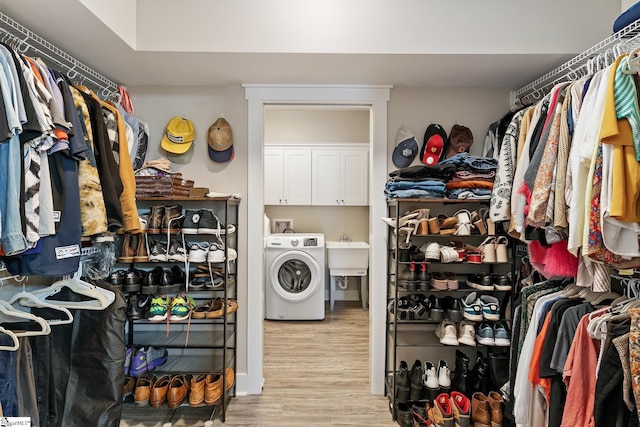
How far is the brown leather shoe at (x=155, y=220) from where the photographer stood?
221 cm

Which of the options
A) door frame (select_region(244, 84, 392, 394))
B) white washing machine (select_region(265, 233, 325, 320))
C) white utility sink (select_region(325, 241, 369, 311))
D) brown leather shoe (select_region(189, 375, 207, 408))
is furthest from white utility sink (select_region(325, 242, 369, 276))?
brown leather shoe (select_region(189, 375, 207, 408))

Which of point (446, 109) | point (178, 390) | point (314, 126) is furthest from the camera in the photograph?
point (314, 126)

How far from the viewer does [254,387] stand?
2.60 m

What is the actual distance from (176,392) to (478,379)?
1736 mm

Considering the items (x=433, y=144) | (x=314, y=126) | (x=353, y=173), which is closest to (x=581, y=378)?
(x=433, y=144)

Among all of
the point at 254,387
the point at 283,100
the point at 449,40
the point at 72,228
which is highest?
the point at 449,40

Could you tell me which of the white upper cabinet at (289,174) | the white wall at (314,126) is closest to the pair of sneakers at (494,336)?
the white upper cabinet at (289,174)

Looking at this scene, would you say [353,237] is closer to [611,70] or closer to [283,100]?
[283,100]

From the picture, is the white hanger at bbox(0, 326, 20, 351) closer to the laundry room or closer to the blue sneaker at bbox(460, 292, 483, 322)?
the blue sneaker at bbox(460, 292, 483, 322)

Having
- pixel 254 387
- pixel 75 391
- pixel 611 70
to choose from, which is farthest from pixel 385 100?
pixel 75 391

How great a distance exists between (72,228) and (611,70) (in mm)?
1956

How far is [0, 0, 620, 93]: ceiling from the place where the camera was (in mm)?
1822

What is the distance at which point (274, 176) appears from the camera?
4.37 meters

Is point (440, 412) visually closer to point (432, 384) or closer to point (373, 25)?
point (432, 384)
